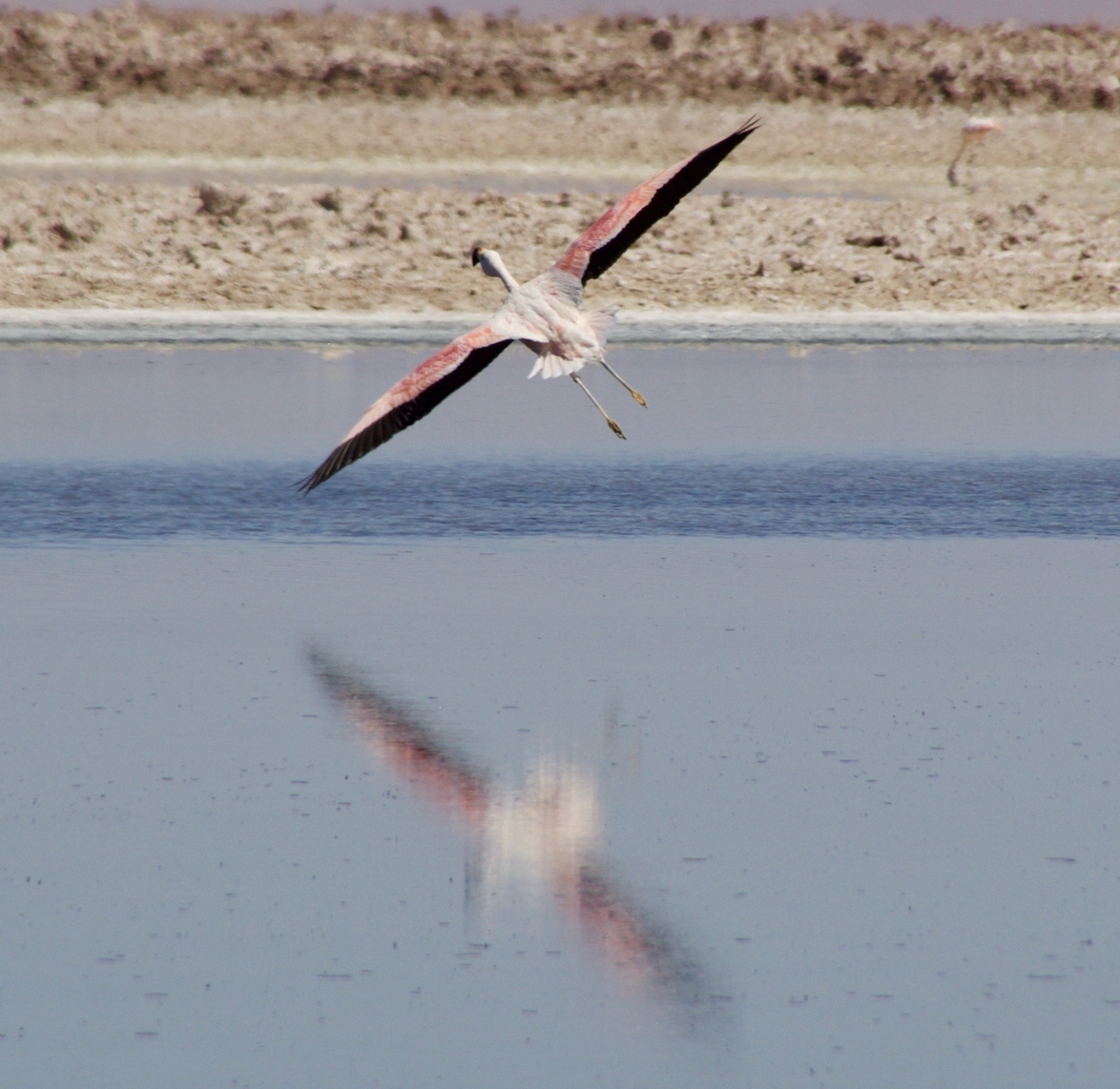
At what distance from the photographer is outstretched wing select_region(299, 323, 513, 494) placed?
333 inches

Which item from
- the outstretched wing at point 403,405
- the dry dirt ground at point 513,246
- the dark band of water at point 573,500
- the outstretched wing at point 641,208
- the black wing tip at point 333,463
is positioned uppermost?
the outstretched wing at point 641,208

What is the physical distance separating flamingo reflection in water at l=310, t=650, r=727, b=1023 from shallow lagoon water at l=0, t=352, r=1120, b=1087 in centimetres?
1

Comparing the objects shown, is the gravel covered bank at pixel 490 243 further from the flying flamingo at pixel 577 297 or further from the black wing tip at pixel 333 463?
the black wing tip at pixel 333 463

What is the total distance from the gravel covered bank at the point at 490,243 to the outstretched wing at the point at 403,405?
10823 millimetres

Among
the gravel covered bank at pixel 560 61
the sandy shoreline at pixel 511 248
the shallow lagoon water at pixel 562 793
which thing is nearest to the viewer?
the shallow lagoon water at pixel 562 793

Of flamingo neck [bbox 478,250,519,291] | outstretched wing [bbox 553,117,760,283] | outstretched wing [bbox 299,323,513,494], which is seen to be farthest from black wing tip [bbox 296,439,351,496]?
flamingo neck [bbox 478,250,519,291]

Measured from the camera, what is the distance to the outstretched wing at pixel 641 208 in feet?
31.9

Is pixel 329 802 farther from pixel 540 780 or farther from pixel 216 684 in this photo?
pixel 216 684

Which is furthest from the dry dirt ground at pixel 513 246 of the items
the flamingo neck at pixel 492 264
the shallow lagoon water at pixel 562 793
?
the shallow lagoon water at pixel 562 793

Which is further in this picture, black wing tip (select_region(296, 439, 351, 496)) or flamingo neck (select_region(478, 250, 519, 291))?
flamingo neck (select_region(478, 250, 519, 291))

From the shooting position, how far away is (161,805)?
5449 millimetres

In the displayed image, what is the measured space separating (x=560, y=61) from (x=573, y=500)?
4470 centimetres

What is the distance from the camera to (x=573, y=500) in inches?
417

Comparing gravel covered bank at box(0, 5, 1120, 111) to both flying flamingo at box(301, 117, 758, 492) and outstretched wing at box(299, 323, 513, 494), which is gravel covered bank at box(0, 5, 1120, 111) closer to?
flying flamingo at box(301, 117, 758, 492)
